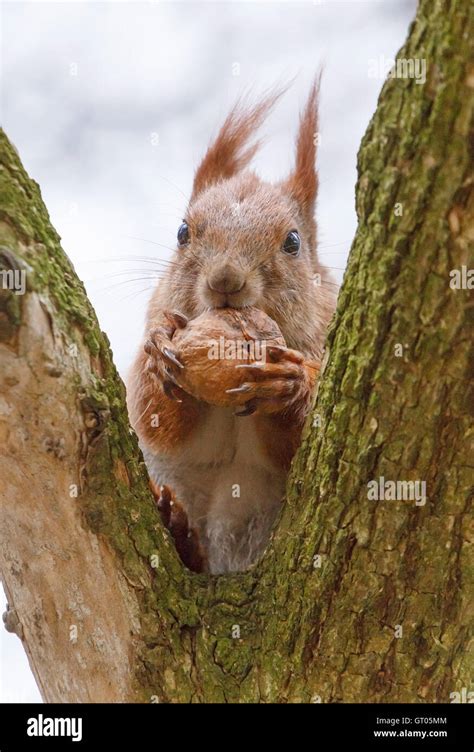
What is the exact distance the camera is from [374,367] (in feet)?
5.89

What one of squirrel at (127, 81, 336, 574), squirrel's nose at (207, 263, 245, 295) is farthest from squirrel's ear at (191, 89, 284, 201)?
squirrel's nose at (207, 263, 245, 295)

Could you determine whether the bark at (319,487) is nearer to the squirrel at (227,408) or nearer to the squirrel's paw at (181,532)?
the squirrel's paw at (181,532)

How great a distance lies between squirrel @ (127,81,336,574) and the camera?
262cm

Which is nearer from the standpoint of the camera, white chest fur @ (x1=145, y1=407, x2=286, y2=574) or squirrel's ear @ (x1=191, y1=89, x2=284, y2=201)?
white chest fur @ (x1=145, y1=407, x2=286, y2=574)

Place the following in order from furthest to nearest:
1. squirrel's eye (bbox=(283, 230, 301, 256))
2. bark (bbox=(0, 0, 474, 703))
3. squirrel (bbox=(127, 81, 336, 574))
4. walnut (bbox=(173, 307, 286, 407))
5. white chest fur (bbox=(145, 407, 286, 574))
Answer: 1. squirrel's eye (bbox=(283, 230, 301, 256))
2. white chest fur (bbox=(145, 407, 286, 574))
3. squirrel (bbox=(127, 81, 336, 574))
4. walnut (bbox=(173, 307, 286, 407))
5. bark (bbox=(0, 0, 474, 703))

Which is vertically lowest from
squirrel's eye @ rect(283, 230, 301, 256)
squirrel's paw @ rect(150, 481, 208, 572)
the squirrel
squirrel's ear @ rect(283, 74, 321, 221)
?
squirrel's paw @ rect(150, 481, 208, 572)

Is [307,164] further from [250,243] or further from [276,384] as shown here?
[276,384]

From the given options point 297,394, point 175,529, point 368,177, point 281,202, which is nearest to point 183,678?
point 175,529

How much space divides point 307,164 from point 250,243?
0.82m

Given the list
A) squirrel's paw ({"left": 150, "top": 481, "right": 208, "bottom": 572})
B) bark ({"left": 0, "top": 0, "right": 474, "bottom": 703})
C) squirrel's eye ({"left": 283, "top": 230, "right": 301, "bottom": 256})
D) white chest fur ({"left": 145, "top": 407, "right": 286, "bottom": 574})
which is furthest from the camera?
squirrel's eye ({"left": 283, "top": 230, "right": 301, "bottom": 256})

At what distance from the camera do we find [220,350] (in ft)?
7.43

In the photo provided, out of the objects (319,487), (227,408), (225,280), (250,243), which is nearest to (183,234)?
(250,243)

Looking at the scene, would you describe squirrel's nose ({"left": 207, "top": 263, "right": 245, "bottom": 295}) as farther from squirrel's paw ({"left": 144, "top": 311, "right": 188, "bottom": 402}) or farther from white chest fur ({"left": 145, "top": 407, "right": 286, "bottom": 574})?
white chest fur ({"left": 145, "top": 407, "right": 286, "bottom": 574})
